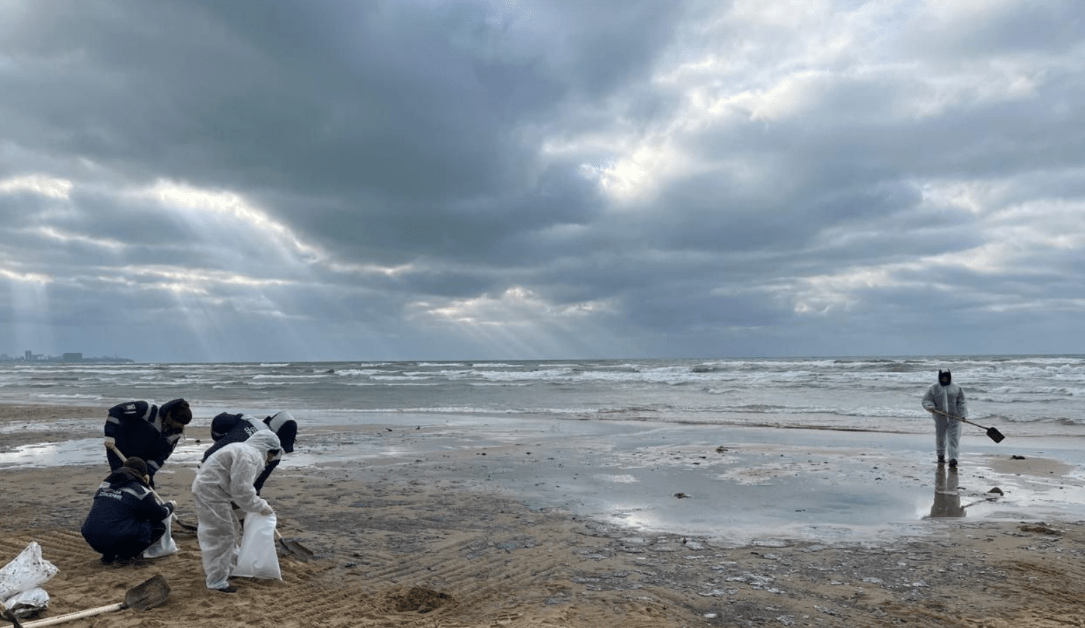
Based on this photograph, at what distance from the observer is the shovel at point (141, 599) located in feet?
15.0

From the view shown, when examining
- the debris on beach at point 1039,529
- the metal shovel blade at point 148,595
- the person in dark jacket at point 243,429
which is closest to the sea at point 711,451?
the debris on beach at point 1039,529

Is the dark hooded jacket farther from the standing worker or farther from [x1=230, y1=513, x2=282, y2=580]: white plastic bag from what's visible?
the standing worker

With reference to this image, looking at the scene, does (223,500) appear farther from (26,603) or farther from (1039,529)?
(1039,529)

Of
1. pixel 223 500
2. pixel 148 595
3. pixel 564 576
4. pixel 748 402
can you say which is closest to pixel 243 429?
pixel 223 500

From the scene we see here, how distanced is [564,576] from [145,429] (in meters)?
4.10

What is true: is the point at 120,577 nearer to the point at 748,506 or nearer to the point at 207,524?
the point at 207,524

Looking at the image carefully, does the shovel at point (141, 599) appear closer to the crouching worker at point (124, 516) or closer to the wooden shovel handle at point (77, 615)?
the wooden shovel handle at point (77, 615)

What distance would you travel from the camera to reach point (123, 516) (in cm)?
569

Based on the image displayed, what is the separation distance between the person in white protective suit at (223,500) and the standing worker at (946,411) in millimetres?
10842

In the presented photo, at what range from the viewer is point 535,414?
879 inches

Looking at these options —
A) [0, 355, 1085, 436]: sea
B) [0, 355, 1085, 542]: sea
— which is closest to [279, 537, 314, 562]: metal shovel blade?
[0, 355, 1085, 542]: sea

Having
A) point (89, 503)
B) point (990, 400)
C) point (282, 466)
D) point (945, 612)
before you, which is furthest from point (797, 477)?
point (990, 400)

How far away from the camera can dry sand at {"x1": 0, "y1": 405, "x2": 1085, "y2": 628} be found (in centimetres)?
473

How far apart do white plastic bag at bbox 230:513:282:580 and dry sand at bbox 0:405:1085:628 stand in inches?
4.6
